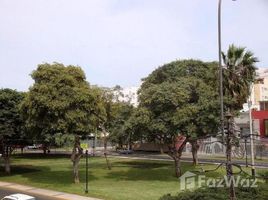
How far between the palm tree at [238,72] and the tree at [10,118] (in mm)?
20252

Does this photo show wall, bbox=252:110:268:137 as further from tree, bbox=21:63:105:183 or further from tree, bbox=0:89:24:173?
tree, bbox=0:89:24:173

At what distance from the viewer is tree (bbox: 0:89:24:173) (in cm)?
3856

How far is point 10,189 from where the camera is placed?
108 ft

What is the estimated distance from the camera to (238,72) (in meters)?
42.3

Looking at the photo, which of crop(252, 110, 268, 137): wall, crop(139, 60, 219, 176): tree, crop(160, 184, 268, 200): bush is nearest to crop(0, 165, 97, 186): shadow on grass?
crop(139, 60, 219, 176): tree

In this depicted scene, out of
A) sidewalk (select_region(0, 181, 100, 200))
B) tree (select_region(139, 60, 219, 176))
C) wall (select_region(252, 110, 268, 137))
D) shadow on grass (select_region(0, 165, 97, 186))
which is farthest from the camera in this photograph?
wall (select_region(252, 110, 268, 137))

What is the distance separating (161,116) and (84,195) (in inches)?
375

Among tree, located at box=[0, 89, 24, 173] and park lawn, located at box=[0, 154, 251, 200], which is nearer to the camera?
park lawn, located at box=[0, 154, 251, 200]

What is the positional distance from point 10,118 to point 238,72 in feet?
74.6

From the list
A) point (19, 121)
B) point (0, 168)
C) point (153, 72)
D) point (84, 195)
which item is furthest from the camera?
point (0, 168)

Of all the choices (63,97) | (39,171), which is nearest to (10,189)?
(63,97)

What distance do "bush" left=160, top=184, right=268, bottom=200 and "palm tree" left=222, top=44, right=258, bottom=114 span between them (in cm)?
2480

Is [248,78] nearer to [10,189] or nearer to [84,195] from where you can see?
[84,195]

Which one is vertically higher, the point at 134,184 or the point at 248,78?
the point at 248,78
